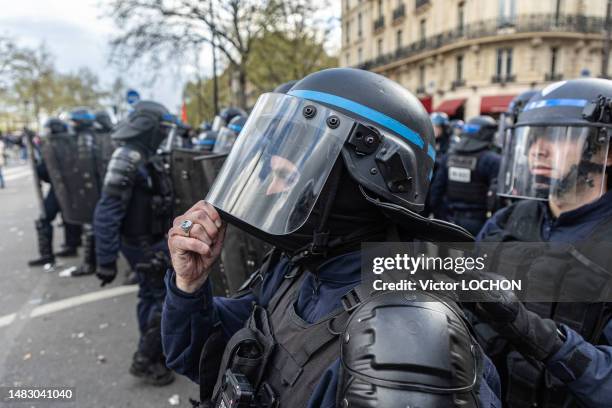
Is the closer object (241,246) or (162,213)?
(241,246)

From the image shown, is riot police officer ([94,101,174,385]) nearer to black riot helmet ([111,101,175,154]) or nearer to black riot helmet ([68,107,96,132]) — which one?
black riot helmet ([111,101,175,154])

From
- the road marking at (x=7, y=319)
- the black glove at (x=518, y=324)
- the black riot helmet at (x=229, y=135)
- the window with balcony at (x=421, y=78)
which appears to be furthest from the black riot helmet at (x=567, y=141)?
the window with balcony at (x=421, y=78)

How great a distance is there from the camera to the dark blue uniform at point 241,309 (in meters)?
1.10

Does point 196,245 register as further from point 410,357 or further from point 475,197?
point 475,197

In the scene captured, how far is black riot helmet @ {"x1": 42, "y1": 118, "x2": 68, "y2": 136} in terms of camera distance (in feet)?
18.4

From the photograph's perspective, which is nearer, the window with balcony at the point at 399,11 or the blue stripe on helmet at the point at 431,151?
the blue stripe on helmet at the point at 431,151

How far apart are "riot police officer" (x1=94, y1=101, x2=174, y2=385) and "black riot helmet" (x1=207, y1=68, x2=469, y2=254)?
6.18 ft

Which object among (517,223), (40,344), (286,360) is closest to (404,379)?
(286,360)

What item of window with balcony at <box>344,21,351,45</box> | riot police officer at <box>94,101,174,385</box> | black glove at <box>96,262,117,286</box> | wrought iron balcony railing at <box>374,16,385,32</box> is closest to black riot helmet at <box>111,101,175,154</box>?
riot police officer at <box>94,101,174,385</box>

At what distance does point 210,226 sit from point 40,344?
3326mm

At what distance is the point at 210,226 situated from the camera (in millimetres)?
1190

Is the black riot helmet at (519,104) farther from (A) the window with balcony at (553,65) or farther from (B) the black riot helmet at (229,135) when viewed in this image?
(A) the window with balcony at (553,65)

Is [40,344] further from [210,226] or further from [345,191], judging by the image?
[345,191]

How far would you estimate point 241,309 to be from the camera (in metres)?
1.51
